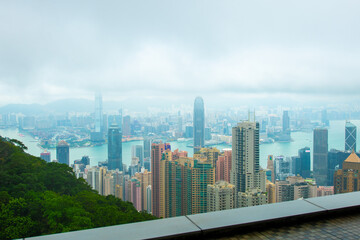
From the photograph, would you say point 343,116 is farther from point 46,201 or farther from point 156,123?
point 46,201

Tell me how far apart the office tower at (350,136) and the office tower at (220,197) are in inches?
207

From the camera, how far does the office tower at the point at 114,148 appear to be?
46.9 ft

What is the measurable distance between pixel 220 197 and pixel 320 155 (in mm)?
6096

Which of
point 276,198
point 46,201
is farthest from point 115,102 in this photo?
point 46,201

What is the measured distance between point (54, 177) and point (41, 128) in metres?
6.57

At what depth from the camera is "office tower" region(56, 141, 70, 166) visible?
35.2 ft

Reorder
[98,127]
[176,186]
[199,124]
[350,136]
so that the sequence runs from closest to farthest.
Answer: [176,186]
[350,136]
[98,127]
[199,124]

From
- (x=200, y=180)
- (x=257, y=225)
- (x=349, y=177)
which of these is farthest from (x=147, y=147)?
(x=257, y=225)

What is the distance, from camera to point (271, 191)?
10.1 meters

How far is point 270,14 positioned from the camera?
8.86 metres

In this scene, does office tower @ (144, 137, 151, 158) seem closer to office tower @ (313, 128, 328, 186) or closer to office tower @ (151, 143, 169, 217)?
office tower @ (151, 143, 169, 217)

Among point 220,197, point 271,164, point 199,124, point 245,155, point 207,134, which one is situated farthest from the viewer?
point 199,124

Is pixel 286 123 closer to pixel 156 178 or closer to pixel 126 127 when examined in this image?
pixel 156 178

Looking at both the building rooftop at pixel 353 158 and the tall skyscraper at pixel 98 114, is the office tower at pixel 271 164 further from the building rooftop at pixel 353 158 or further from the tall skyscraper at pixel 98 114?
the tall skyscraper at pixel 98 114
